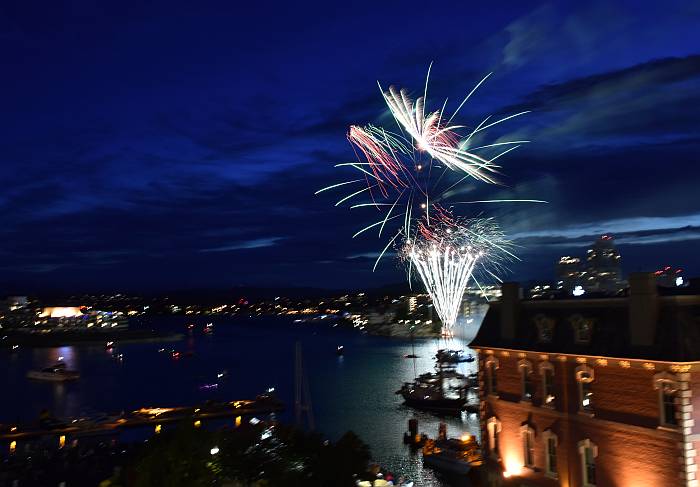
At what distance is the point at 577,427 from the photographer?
26.0 meters

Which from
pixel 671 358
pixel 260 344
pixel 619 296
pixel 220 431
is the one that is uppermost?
pixel 619 296

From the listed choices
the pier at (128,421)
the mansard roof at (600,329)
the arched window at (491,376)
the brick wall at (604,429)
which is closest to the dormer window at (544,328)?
the mansard roof at (600,329)

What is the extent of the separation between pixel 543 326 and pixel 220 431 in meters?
14.1

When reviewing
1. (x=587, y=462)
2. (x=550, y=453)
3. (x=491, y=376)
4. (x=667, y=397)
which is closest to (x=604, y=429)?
(x=587, y=462)

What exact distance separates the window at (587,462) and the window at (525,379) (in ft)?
11.0

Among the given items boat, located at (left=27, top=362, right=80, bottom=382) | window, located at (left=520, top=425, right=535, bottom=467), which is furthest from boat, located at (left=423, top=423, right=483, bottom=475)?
boat, located at (left=27, top=362, right=80, bottom=382)

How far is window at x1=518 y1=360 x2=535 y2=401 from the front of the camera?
28562 mm

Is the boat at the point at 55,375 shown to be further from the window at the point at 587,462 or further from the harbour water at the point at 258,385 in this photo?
the window at the point at 587,462

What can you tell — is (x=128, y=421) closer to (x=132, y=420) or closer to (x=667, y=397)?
(x=132, y=420)

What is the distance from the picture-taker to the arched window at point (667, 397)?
21.9 meters

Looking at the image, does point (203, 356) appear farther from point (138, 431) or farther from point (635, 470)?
point (635, 470)

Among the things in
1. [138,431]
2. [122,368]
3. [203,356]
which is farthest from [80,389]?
[203,356]

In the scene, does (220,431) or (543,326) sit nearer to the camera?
(220,431)

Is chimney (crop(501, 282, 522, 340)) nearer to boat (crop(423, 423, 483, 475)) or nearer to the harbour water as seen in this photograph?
the harbour water
